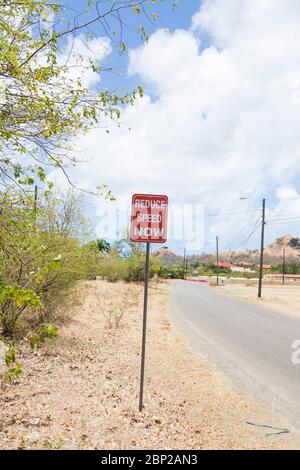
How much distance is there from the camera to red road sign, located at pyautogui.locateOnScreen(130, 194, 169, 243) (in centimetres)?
594

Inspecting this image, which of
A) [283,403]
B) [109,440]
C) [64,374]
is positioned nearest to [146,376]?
[64,374]

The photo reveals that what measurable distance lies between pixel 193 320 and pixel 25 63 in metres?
14.5

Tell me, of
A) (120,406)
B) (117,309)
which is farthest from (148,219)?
(117,309)

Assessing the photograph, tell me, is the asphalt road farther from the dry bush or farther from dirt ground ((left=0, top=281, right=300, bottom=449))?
the dry bush

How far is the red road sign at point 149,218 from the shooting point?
5.94 metres

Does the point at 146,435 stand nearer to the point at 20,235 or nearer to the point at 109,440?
the point at 109,440

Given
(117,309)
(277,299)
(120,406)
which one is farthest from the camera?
(277,299)

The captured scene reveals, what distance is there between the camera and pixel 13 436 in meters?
4.74

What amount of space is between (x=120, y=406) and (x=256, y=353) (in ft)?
19.0

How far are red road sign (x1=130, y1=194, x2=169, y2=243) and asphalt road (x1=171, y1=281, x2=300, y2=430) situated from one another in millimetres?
3060

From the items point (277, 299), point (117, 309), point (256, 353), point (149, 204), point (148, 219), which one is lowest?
point (277, 299)

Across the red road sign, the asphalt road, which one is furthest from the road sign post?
the asphalt road

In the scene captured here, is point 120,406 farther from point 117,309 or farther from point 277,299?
point 277,299

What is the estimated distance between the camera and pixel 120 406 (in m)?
5.94
